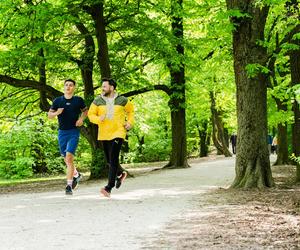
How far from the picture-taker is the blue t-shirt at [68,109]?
988 centimetres

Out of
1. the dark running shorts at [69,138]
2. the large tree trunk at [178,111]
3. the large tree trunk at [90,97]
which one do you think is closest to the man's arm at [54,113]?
the dark running shorts at [69,138]

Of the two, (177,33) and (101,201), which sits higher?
(177,33)

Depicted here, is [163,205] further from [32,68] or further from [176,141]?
[176,141]

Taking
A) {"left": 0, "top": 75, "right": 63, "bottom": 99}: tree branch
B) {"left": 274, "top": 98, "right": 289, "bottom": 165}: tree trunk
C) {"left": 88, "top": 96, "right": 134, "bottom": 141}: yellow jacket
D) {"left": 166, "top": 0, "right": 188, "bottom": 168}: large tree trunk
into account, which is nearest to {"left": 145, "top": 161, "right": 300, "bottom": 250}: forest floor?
{"left": 88, "top": 96, "right": 134, "bottom": 141}: yellow jacket

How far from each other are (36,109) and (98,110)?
14236 millimetres

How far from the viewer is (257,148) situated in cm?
1241

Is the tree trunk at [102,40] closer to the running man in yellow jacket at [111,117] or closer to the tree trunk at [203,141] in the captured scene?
the running man in yellow jacket at [111,117]

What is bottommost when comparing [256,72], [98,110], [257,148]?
[257,148]

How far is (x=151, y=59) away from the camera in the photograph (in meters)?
20.0

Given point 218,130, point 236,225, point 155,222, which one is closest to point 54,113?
point 155,222

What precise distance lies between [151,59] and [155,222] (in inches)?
525

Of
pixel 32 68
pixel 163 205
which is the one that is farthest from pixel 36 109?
pixel 163 205

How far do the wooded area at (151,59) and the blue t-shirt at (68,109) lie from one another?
386 centimetres

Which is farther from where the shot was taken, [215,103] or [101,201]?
[215,103]
